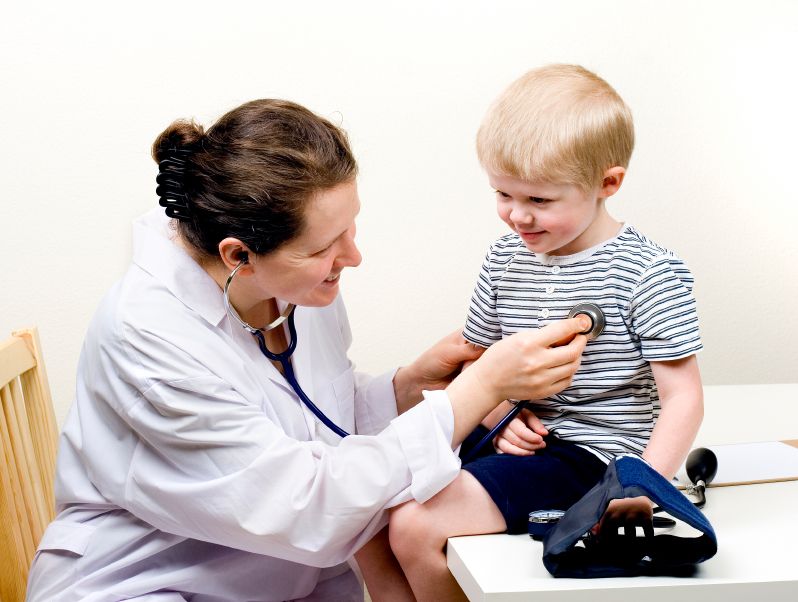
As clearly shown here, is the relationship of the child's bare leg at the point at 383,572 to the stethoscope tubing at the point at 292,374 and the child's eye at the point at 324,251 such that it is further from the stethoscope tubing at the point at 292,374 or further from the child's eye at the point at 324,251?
the child's eye at the point at 324,251

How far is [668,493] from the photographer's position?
42.1 inches

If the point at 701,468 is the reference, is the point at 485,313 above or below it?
above

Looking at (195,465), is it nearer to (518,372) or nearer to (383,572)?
(383,572)

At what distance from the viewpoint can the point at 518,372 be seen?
1.31m

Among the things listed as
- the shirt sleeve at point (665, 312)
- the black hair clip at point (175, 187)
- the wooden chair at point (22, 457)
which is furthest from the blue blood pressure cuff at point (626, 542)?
the wooden chair at point (22, 457)

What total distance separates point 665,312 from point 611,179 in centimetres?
22

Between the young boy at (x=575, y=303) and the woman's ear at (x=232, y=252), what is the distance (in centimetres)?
37

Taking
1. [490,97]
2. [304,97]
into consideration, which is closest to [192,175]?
[304,97]

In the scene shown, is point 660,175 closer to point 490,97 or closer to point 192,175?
point 490,97

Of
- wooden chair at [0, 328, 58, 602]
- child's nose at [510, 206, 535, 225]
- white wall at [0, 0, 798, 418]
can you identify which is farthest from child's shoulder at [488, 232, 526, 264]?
white wall at [0, 0, 798, 418]

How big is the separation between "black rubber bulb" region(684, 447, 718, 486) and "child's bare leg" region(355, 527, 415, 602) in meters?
0.43

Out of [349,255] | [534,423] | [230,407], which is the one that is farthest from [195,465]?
[534,423]

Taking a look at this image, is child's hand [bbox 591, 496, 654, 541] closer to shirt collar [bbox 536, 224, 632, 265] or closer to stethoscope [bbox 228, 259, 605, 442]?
stethoscope [bbox 228, 259, 605, 442]

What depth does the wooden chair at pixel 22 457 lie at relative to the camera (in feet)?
5.07
